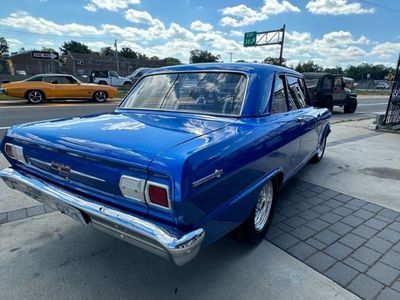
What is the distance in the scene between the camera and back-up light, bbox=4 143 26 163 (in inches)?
99.8

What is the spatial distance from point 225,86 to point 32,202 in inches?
107

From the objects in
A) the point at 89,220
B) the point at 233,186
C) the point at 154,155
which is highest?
the point at 154,155

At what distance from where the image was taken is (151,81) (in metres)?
3.45

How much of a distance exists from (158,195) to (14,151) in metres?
1.65

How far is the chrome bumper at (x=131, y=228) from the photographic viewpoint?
1695 millimetres

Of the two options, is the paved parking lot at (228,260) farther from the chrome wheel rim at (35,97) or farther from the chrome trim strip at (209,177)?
the chrome wheel rim at (35,97)

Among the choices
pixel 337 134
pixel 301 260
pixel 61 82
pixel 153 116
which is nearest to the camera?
pixel 301 260

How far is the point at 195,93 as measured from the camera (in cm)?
295

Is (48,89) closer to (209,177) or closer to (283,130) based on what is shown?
(283,130)

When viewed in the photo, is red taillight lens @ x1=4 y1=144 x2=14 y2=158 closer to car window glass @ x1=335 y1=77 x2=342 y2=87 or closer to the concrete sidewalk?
the concrete sidewalk

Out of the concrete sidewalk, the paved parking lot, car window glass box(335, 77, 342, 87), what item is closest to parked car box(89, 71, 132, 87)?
car window glass box(335, 77, 342, 87)

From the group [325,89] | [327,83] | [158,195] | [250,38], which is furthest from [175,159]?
[250,38]

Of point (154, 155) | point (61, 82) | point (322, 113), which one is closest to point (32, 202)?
point (154, 155)

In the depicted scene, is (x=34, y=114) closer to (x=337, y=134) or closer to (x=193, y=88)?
(x=193, y=88)
